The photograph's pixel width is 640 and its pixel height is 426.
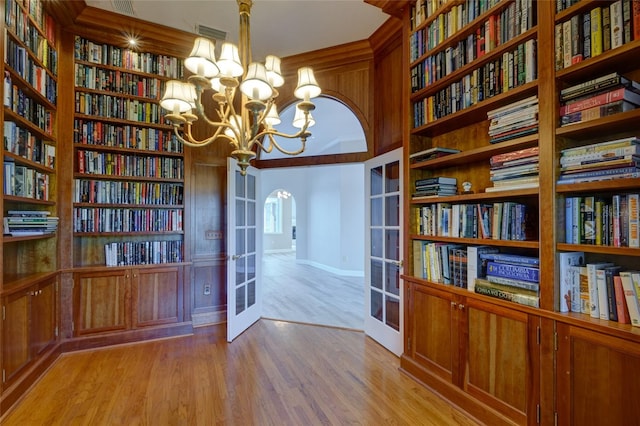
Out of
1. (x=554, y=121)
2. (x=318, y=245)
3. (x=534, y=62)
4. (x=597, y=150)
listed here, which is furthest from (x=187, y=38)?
(x=318, y=245)

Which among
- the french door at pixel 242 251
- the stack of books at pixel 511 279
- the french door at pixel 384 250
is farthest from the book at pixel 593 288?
the french door at pixel 242 251

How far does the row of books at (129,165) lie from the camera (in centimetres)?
318

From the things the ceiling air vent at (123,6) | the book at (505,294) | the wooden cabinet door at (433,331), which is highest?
the ceiling air vent at (123,6)

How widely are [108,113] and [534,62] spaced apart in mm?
3611

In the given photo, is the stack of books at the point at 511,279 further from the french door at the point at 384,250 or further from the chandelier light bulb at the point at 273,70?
the chandelier light bulb at the point at 273,70

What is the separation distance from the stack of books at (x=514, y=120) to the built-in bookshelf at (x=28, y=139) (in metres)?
3.17

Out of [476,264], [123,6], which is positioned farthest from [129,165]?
[476,264]

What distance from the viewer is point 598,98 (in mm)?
1562

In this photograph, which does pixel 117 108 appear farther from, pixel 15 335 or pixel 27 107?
pixel 15 335

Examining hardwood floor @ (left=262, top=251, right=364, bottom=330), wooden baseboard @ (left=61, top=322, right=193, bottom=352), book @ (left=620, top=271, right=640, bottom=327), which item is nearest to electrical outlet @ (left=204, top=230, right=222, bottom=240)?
wooden baseboard @ (left=61, top=322, right=193, bottom=352)

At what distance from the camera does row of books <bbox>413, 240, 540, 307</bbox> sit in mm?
1829

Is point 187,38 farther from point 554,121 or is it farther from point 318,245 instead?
point 318,245

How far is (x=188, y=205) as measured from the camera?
141 inches

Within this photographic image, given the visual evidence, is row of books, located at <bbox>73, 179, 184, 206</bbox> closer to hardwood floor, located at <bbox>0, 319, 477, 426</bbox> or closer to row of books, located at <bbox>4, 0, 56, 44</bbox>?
row of books, located at <bbox>4, 0, 56, 44</bbox>
